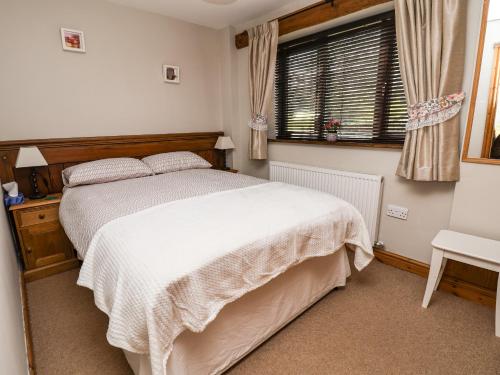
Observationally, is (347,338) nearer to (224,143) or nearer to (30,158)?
(224,143)

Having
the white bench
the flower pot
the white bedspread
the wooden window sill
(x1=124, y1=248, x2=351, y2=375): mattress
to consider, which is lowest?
(x1=124, y1=248, x2=351, y2=375): mattress

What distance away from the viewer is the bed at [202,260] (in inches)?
40.3

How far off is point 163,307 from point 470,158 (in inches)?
77.7

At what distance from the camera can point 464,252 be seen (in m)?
1.58

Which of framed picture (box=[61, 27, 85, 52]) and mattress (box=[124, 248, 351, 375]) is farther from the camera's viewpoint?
framed picture (box=[61, 27, 85, 52])

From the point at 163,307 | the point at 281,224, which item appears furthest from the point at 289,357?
the point at 163,307

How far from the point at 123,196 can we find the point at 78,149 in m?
1.06

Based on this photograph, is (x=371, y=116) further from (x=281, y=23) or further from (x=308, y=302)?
(x=308, y=302)

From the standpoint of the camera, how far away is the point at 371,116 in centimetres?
239

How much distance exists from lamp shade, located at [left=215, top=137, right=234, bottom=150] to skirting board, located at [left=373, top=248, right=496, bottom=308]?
2.00 m

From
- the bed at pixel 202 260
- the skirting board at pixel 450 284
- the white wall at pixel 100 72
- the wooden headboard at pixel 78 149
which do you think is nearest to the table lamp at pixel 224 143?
the wooden headboard at pixel 78 149

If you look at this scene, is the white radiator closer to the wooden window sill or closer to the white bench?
the wooden window sill

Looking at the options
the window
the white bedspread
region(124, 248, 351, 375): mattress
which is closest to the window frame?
the window

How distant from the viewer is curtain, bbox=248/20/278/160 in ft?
9.32
